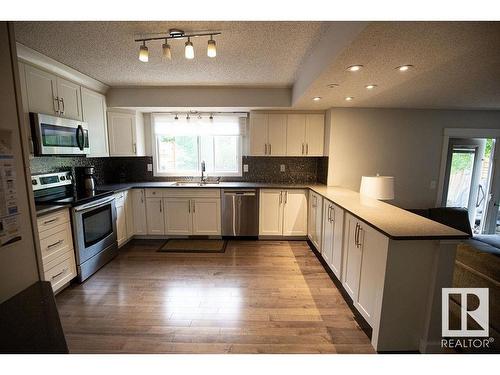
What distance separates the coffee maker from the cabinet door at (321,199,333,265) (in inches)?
116

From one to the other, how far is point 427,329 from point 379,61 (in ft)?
6.18

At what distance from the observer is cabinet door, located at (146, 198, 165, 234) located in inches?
142

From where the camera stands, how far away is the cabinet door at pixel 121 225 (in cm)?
321

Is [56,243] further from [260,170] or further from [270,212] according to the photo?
[260,170]

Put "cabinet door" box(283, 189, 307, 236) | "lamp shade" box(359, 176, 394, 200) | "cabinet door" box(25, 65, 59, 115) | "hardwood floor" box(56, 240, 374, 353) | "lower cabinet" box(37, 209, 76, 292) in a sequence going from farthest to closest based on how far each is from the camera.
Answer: "cabinet door" box(283, 189, 307, 236) → "lamp shade" box(359, 176, 394, 200) → "cabinet door" box(25, 65, 59, 115) → "lower cabinet" box(37, 209, 76, 292) → "hardwood floor" box(56, 240, 374, 353)

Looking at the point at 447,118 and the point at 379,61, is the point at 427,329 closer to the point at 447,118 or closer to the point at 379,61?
the point at 379,61

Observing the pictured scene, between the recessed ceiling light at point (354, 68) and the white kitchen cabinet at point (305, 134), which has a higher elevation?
the recessed ceiling light at point (354, 68)

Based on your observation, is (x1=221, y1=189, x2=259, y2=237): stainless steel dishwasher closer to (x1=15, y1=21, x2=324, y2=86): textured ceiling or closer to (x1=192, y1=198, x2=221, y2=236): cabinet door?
(x1=192, y1=198, x2=221, y2=236): cabinet door

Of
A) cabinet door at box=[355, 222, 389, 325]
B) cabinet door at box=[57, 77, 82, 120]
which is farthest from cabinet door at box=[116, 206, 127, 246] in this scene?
cabinet door at box=[355, 222, 389, 325]

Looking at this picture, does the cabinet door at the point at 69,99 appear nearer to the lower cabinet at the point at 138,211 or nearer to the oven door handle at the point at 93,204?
the oven door handle at the point at 93,204

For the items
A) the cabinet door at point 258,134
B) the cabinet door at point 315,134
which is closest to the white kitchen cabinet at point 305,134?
the cabinet door at point 315,134

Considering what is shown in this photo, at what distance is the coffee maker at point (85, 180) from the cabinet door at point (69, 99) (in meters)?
0.68

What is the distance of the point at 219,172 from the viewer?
13.5 ft

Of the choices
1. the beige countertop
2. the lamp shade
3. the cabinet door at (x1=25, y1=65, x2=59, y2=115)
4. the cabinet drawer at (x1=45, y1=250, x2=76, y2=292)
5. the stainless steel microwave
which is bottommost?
the cabinet drawer at (x1=45, y1=250, x2=76, y2=292)
